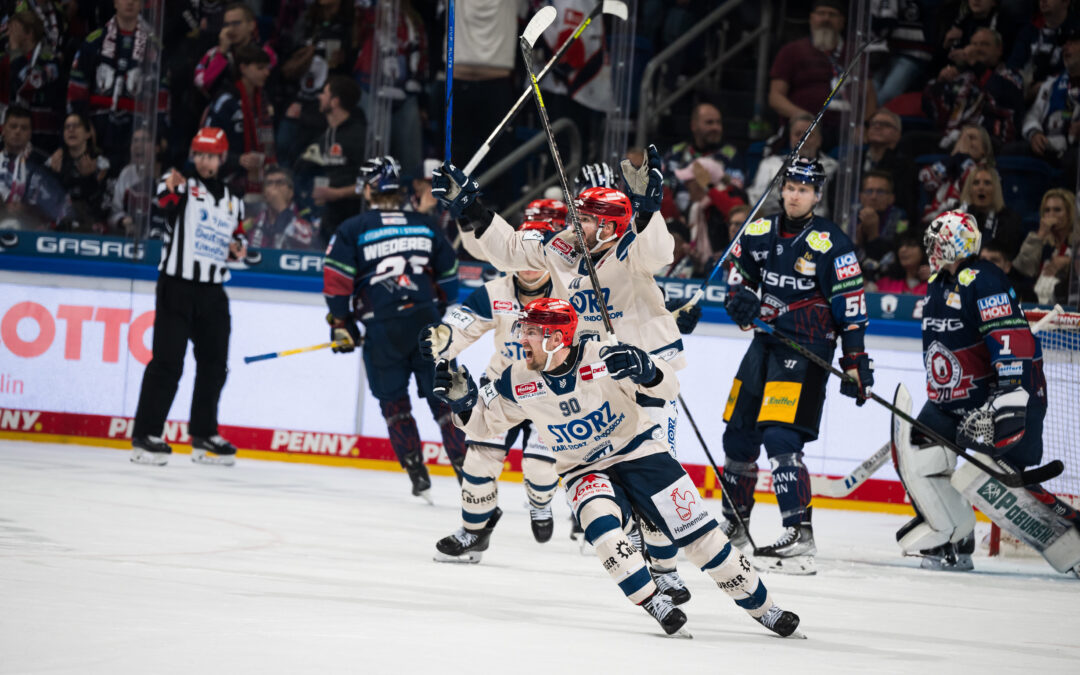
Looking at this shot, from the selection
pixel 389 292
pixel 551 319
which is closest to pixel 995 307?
pixel 551 319

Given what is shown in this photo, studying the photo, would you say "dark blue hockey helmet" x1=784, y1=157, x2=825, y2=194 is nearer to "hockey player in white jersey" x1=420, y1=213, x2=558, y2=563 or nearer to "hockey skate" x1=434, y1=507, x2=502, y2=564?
"hockey player in white jersey" x1=420, y1=213, x2=558, y2=563

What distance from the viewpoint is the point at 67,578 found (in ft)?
13.5

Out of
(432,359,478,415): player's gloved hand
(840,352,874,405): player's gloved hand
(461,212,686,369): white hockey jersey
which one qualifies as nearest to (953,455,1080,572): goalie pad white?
(840,352,874,405): player's gloved hand

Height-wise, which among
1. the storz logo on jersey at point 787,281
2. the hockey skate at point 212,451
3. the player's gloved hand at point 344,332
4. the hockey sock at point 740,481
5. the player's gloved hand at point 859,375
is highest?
the storz logo on jersey at point 787,281

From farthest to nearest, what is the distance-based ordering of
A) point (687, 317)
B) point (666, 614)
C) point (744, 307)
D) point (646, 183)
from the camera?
point (744, 307)
point (687, 317)
point (646, 183)
point (666, 614)

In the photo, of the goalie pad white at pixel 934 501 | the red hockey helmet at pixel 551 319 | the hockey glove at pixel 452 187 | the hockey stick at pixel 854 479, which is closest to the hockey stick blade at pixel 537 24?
the hockey glove at pixel 452 187

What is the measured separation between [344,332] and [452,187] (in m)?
2.50

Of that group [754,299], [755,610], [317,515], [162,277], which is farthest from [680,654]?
[162,277]

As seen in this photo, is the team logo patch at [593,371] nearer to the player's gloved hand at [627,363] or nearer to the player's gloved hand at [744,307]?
the player's gloved hand at [627,363]

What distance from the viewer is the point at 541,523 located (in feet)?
19.4

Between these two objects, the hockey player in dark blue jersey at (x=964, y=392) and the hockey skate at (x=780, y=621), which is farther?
the hockey player in dark blue jersey at (x=964, y=392)

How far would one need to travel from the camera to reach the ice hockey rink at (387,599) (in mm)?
3303

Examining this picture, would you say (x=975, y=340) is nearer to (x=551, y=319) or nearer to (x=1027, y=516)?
(x=1027, y=516)

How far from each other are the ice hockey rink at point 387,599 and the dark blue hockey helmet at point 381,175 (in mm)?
1567
